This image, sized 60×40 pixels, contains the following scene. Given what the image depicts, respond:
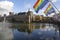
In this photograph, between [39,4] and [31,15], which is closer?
[39,4]

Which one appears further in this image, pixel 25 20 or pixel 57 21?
pixel 25 20

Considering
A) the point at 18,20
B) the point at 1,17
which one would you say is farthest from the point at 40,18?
the point at 1,17

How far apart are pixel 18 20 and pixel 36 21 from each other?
1026 inches

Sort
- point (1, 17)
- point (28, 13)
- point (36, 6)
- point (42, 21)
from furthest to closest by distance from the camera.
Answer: point (1, 17)
point (28, 13)
point (42, 21)
point (36, 6)

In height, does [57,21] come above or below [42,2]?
below

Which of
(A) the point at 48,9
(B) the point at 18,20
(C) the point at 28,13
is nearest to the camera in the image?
(A) the point at 48,9

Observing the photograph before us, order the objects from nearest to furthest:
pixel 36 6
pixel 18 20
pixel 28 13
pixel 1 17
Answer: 1. pixel 36 6
2. pixel 28 13
3. pixel 18 20
4. pixel 1 17

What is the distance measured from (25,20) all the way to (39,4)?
418 feet

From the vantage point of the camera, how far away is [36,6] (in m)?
41.6

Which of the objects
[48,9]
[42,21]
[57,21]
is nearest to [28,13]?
[42,21]

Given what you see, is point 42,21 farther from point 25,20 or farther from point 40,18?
point 25,20

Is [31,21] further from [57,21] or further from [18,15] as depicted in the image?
[57,21]

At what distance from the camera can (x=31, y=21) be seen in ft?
526

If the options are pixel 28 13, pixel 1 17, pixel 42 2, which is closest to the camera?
pixel 42 2
